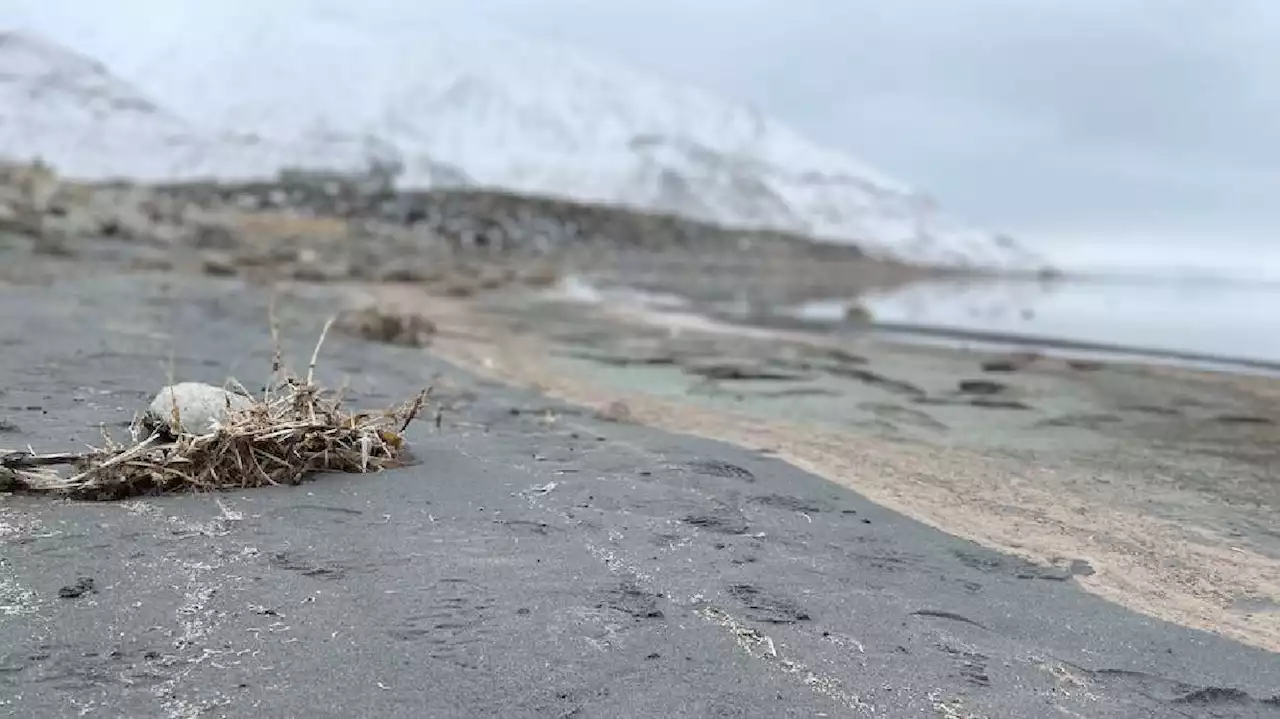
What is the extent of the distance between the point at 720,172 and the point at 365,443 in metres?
57.7

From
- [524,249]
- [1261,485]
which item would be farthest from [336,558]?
[524,249]

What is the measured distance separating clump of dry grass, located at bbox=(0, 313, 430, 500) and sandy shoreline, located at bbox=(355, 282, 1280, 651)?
218cm

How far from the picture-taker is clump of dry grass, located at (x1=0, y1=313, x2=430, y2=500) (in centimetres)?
314

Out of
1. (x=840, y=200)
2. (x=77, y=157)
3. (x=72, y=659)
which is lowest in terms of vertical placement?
(x=72, y=659)

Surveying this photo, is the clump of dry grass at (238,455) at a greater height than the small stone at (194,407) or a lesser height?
lesser

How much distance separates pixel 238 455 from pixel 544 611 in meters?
1.47

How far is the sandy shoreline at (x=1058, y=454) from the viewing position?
3.55 metres

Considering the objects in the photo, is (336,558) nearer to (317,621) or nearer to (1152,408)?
(317,621)

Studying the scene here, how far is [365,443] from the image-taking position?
146 inches

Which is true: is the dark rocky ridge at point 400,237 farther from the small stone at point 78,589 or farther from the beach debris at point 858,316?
the small stone at point 78,589

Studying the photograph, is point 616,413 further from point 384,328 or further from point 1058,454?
point 384,328

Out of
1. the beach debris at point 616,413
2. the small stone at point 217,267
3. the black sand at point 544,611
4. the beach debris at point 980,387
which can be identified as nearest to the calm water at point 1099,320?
the beach debris at point 980,387

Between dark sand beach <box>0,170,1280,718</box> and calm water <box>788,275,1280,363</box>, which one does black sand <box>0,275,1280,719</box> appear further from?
calm water <box>788,275,1280,363</box>

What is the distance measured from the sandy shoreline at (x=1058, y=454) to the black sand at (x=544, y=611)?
37 cm
